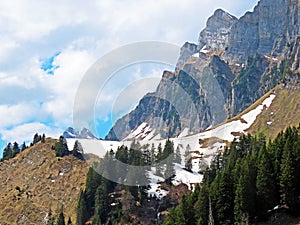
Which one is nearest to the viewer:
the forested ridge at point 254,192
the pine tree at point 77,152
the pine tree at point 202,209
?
the forested ridge at point 254,192

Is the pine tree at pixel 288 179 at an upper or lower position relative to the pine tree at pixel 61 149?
lower

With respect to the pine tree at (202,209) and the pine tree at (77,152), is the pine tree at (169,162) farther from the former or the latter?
the pine tree at (202,209)

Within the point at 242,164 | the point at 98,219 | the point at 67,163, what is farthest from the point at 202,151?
the point at 242,164

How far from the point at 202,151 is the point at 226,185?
403ft

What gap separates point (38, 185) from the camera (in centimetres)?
15788

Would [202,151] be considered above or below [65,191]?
above

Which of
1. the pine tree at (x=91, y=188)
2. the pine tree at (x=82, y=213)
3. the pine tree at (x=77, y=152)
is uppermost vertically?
the pine tree at (x=77, y=152)

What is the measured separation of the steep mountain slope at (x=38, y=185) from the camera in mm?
140000

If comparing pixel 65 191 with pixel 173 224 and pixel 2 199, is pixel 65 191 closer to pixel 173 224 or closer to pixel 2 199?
pixel 2 199

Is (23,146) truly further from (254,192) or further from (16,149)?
(254,192)

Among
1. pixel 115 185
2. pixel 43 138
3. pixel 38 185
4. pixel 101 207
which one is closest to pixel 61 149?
pixel 38 185

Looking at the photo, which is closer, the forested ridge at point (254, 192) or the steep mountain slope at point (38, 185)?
the forested ridge at point (254, 192)

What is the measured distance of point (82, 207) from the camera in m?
118

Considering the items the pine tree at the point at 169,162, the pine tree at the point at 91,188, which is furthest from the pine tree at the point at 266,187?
the pine tree at the point at 91,188
